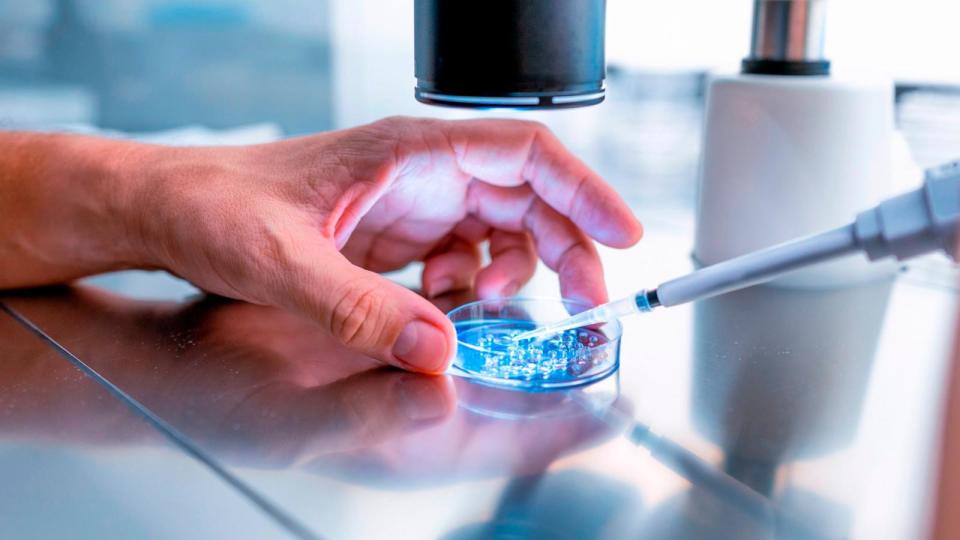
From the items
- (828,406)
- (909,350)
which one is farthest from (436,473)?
(909,350)

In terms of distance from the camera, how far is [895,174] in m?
0.85

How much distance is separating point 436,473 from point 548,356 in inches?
7.0

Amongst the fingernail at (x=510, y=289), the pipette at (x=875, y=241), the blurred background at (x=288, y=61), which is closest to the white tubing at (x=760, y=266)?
the pipette at (x=875, y=241)

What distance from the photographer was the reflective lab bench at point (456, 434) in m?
0.45

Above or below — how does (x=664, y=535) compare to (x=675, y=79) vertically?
below

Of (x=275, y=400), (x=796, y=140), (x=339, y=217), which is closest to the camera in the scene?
(x=275, y=400)

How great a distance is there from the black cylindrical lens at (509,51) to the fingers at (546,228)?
276mm

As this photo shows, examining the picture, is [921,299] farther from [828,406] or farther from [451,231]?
[451,231]

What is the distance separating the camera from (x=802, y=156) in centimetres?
81

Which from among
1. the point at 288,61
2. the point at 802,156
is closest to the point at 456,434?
the point at 802,156

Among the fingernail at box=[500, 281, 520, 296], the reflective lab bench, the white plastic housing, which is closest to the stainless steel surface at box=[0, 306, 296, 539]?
the reflective lab bench

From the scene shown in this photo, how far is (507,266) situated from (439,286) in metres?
0.06

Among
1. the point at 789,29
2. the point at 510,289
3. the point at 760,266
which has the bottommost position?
the point at 510,289

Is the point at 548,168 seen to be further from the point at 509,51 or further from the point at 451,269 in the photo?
the point at 509,51
